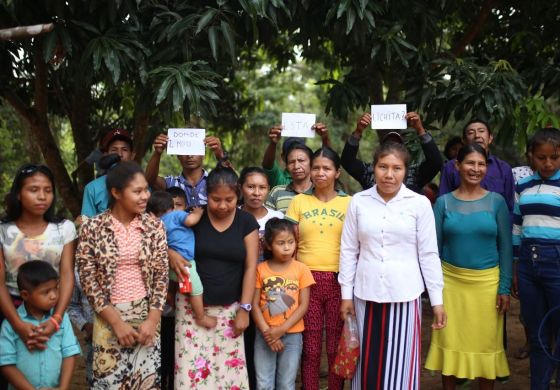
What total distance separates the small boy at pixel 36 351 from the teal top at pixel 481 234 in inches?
87.7

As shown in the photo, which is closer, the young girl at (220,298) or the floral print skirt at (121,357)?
the floral print skirt at (121,357)

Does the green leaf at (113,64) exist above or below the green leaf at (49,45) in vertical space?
below

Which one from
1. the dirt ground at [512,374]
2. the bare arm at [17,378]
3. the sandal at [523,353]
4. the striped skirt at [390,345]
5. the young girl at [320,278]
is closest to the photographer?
the bare arm at [17,378]

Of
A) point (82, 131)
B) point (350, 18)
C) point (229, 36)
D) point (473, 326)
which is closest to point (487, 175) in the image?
point (473, 326)

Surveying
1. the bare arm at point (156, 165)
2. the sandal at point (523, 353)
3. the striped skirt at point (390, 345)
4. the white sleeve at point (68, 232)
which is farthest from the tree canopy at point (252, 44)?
the sandal at point (523, 353)

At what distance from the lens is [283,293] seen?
11.7 feet

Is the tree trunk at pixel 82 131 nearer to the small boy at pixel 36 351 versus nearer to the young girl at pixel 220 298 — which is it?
the young girl at pixel 220 298

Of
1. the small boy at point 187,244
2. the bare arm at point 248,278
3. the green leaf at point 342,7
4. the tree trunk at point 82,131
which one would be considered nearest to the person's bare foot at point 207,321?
the small boy at point 187,244

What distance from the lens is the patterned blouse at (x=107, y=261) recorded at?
10.2 feet

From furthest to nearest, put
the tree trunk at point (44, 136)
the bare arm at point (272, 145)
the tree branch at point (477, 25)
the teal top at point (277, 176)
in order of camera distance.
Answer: the tree branch at point (477, 25), the tree trunk at point (44, 136), the teal top at point (277, 176), the bare arm at point (272, 145)

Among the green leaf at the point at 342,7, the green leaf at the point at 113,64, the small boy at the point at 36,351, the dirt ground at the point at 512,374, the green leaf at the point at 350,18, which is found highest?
the green leaf at the point at 342,7

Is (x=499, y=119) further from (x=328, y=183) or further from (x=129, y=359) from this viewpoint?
(x=129, y=359)

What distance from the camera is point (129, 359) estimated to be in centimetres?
317

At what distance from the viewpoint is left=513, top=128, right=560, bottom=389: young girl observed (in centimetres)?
359
